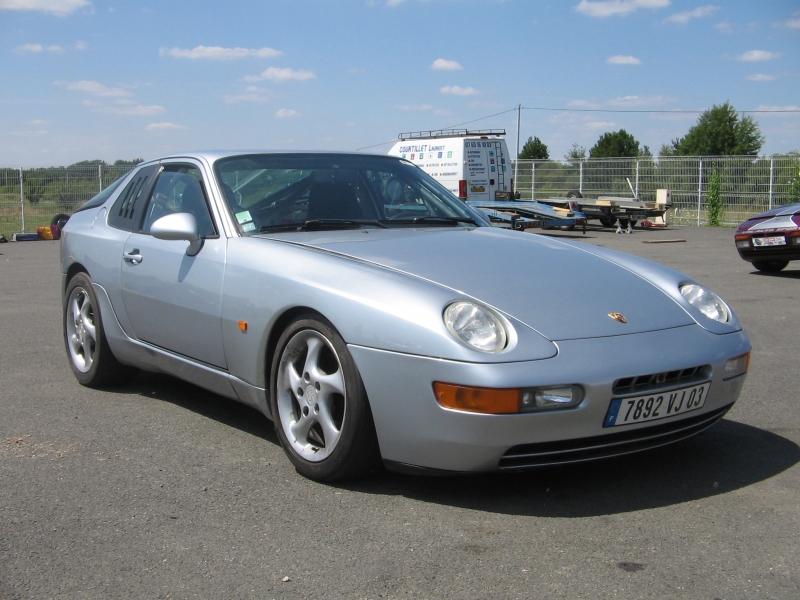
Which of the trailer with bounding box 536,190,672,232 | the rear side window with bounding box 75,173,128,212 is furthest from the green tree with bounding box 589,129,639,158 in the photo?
the rear side window with bounding box 75,173,128,212

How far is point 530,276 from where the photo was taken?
3.68 m

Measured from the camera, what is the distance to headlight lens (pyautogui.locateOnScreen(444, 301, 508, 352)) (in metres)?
3.16

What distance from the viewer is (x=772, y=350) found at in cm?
645

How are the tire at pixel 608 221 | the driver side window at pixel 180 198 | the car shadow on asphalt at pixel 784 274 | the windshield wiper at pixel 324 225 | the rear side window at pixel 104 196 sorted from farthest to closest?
the tire at pixel 608 221, the car shadow on asphalt at pixel 784 274, the rear side window at pixel 104 196, the driver side window at pixel 180 198, the windshield wiper at pixel 324 225

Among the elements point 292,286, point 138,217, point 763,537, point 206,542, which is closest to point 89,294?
point 138,217

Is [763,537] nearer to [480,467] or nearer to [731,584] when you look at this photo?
[731,584]

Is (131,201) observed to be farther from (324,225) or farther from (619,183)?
(619,183)

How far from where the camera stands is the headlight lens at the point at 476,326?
316 cm

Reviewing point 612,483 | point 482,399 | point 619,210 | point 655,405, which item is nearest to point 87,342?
point 482,399

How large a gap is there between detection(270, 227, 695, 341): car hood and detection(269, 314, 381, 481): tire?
413 millimetres

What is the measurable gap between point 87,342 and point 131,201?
2.93ft

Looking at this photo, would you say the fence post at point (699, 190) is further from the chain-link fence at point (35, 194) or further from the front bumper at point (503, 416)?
the front bumper at point (503, 416)

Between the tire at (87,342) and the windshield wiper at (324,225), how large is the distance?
4.88 feet

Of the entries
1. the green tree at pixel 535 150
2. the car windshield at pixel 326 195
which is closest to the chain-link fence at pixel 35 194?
the car windshield at pixel 326 195
